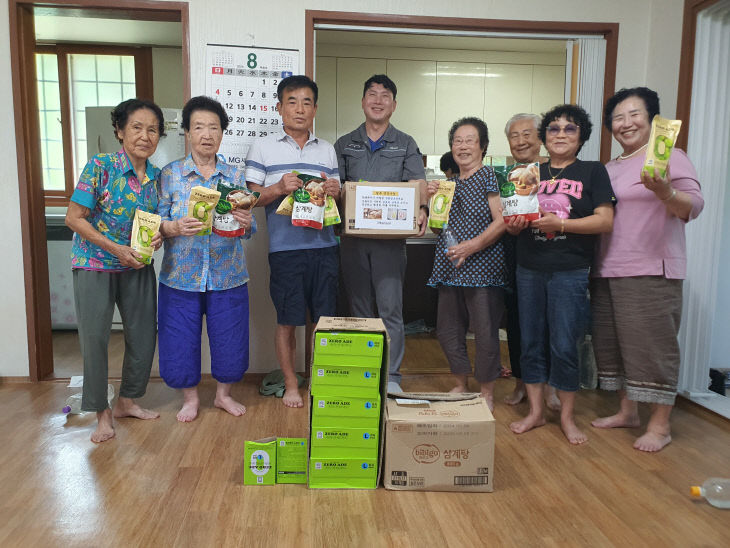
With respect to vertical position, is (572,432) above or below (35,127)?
below

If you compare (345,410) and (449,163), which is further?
(449,163)

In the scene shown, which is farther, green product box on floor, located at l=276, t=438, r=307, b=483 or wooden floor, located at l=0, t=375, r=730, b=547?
green product box on floor, located at l=276, t=438, r=307, b=483

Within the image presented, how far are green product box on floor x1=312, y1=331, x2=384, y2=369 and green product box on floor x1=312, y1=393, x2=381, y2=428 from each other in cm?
12

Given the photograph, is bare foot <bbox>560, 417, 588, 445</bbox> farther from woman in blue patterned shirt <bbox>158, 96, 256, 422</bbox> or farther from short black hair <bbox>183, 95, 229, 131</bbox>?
short black hair <bbox>183, 95, 229, 131</bbox>

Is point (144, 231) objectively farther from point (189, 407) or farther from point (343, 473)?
point (343, 473)

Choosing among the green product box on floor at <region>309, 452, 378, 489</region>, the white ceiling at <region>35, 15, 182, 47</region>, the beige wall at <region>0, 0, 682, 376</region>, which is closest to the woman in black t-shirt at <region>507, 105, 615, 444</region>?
the green product box on floor at <region>309, 452, 378, 489</region>

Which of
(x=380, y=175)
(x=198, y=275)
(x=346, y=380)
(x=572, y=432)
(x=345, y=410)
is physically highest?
(x=380, y=175)

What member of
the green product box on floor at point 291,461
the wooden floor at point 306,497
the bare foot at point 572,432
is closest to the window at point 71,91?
the wooden floor at point 306,497

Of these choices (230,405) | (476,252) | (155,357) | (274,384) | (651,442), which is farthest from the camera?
(155,357)

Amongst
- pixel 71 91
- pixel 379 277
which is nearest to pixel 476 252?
pixel 379 277

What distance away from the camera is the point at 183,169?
2.38 meters

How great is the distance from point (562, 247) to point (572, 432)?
0.78 metres

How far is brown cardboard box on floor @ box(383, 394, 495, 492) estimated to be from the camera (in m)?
1.82

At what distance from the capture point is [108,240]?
6.99 ft
